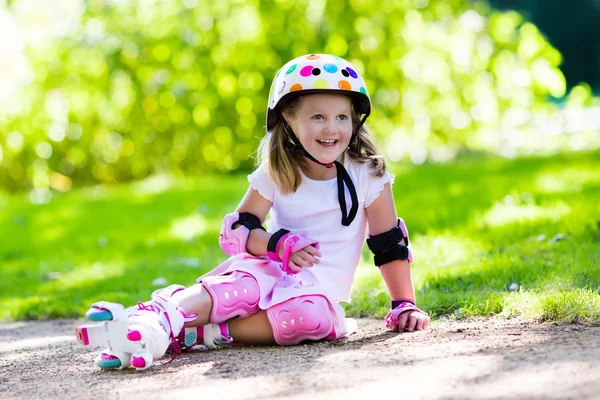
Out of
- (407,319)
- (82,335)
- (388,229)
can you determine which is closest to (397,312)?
(407,319)

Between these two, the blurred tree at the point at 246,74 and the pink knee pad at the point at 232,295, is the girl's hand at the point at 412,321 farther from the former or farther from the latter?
the blurred tree at the point at 246,74

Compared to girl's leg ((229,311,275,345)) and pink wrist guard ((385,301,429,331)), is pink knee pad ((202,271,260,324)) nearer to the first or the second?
girl's leg ((229,311,275,345))

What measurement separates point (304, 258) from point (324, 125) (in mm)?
571

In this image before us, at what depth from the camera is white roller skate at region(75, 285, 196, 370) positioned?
9.12 ft

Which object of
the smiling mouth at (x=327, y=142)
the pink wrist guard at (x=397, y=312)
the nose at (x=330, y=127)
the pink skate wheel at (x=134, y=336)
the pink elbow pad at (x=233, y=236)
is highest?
the nose at (x=330, y=127)

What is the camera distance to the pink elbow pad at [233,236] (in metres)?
3.25

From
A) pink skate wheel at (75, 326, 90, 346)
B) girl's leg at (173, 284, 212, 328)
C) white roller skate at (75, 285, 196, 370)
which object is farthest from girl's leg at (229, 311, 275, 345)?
pink skate wheel at (75, 326, 90, 346)

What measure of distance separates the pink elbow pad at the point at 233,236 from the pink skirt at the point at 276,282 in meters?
0.06

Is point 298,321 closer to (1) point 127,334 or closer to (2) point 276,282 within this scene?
(2) point 276,282

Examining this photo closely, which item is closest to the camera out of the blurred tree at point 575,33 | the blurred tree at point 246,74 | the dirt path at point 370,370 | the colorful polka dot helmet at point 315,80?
the dirt path at point 370,370

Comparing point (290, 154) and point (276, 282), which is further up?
point (290, 154)

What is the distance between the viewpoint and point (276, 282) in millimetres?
3303

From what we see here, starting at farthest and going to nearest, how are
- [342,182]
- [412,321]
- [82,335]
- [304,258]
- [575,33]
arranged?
[575,33] < [342,182] < [412,321] < [304,258] < [82,335]

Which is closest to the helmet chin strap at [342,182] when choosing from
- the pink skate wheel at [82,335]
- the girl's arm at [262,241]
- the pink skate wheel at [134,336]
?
the girl's arm at [262,241]
